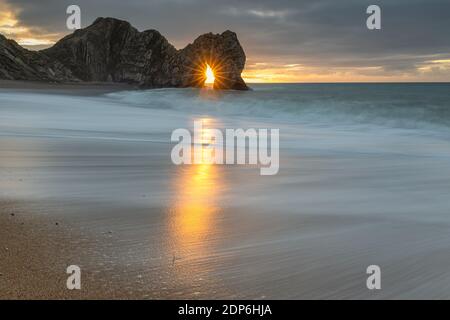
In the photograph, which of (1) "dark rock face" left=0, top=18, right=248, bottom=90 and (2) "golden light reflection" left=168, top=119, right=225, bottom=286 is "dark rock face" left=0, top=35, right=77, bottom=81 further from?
(2) "golden light reflection" left=168, top=119, right=225, bottom=286

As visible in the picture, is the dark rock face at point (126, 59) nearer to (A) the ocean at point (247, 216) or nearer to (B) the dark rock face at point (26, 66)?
(B) the dark rock face at point (26, 66)

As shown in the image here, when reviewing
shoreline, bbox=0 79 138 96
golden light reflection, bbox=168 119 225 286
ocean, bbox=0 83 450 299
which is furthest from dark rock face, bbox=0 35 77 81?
golden light reflection, bbox=168 119 225 286

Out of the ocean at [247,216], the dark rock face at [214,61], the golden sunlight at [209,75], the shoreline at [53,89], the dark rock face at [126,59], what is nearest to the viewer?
the ocean at [247,216]

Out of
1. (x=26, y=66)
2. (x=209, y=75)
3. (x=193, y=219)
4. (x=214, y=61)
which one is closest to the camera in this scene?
(x=193, y=219)

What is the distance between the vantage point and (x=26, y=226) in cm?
423

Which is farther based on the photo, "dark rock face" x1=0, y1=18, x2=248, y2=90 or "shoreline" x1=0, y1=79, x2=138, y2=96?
"dark rock face" x1=0, y1=18, x2=248, y2=90

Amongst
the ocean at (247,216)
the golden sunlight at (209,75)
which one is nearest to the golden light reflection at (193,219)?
the ocean at (247,216)

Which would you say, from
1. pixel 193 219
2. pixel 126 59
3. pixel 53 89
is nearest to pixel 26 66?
pixel 126 59

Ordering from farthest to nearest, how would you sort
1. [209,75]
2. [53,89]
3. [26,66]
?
[26,66]
[209,75]
[53,89]

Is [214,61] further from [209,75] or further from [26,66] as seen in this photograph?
[26,66]

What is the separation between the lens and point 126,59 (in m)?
140

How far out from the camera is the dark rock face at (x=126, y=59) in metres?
77.4

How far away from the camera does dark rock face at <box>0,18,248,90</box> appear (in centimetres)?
7738

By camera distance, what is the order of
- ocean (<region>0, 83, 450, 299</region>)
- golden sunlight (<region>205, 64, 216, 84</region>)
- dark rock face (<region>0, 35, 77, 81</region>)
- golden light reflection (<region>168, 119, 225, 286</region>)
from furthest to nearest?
dark rock face (<region>0, 35, 77, 81</region>), golden sunlight (<region>205, 64, 216, 84</region>), golden light reflection (<region>168, 119, 225, 286</region>), ocean (<region>0, 83, 450, 299</region>)
